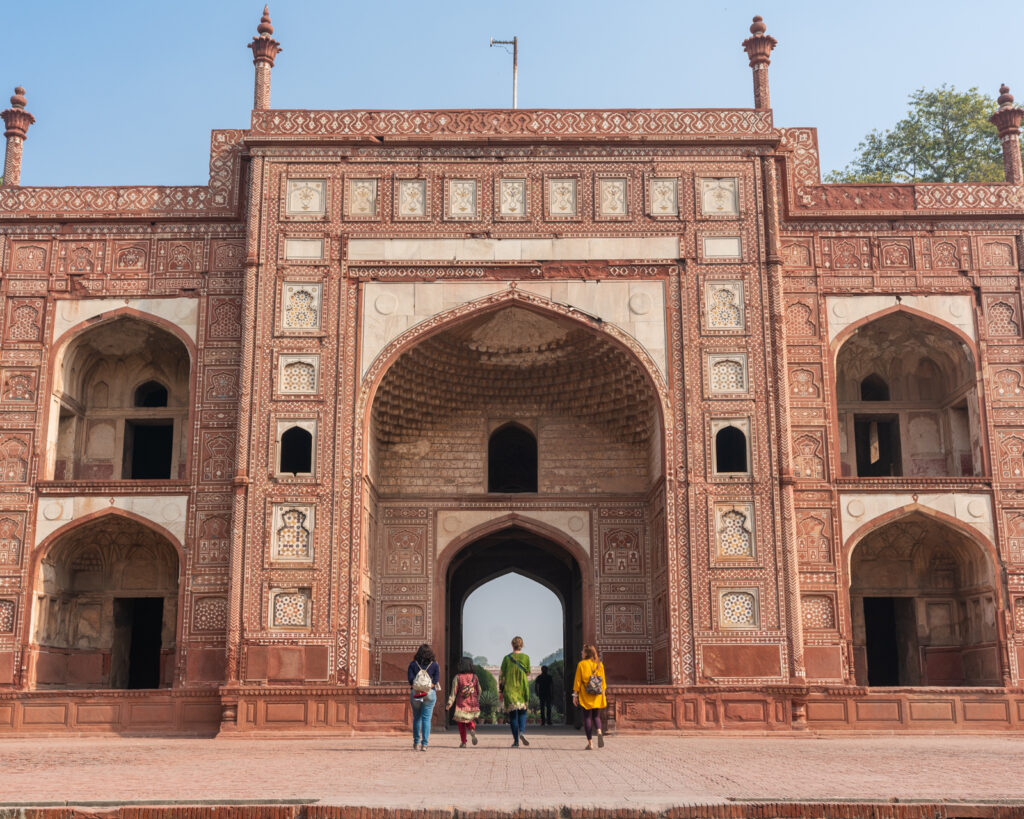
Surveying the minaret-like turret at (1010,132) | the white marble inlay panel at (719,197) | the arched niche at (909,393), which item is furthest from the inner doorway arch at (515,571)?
the minaret-like turret at (1010,132)

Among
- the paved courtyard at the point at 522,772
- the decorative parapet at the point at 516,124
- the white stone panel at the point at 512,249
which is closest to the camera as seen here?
the paved courtyard at the point at 522,772

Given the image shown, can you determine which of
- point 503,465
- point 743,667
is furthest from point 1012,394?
point 503,465

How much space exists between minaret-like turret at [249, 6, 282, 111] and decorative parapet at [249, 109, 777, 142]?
0.52m

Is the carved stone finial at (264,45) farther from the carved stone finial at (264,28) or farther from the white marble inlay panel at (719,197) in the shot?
the white marble inlay panel at (719,197)

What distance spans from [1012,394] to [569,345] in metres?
6.75

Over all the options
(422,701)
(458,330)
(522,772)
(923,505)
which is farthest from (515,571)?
(522,772)

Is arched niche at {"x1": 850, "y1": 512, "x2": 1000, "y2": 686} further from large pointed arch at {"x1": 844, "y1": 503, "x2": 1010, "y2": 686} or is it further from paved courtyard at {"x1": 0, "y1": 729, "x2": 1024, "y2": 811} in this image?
paved courtyard at {"x1": 0, "y1": 729, "x2": 1024, "y2": 811}

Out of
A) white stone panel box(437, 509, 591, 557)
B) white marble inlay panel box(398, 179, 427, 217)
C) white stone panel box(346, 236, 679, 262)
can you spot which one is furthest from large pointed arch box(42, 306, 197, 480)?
white stone panel box(437, 509, 591, 557)

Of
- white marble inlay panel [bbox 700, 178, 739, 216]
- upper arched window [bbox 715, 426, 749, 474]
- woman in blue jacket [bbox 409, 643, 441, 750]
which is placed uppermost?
white marble inlay panel [bbox 700, 178, 739, 216]

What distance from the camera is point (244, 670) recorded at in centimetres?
1549

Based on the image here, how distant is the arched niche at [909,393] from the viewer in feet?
59.1

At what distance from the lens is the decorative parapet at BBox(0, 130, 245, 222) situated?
17.8m

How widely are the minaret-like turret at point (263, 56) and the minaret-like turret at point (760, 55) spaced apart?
748 centimetres

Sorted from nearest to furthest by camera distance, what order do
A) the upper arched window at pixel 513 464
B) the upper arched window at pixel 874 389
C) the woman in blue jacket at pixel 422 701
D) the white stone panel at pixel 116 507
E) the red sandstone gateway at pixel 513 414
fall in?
the woman in blue jacket at pixel 422 701 → the red sandstone gateway at pixel 513 414 → the white stone panel at pixel 116 507 → the upper arched window at pixel 874 389 → the upper arched window at pixel 513 464
